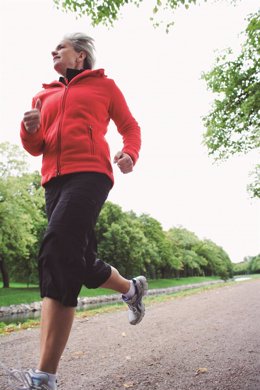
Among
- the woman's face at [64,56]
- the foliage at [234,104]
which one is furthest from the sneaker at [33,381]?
the foliage at [234,104]

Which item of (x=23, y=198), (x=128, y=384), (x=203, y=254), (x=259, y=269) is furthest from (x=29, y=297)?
(x=259, y=269)

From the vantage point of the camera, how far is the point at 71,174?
7.04 feet

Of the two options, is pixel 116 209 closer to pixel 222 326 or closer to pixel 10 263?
pixel 10 263

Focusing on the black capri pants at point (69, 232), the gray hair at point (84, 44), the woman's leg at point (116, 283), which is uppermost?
the gray hair at point (84, 44)

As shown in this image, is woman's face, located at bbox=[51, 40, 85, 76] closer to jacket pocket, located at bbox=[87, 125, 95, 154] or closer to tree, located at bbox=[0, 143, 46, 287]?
jacket pocket, located at bbox=[87, 125, 95, 154]

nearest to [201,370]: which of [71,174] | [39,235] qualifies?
[71,174]

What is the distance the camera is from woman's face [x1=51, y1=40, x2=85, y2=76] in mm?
2598

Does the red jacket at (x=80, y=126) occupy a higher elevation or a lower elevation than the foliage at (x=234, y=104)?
lower

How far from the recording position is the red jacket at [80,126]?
220 cm

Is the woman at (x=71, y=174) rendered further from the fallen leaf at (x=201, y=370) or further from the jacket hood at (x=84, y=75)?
the fallen leaf at (x=201, y=370)

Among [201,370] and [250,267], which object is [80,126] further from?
[250,267]

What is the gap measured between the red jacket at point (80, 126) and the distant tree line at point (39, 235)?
24755 millimetres

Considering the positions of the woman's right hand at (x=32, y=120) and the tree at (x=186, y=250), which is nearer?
the woman's right hand at (x=32, y=120)

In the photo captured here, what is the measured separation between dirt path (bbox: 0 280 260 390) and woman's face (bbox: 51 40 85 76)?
7.97ft
